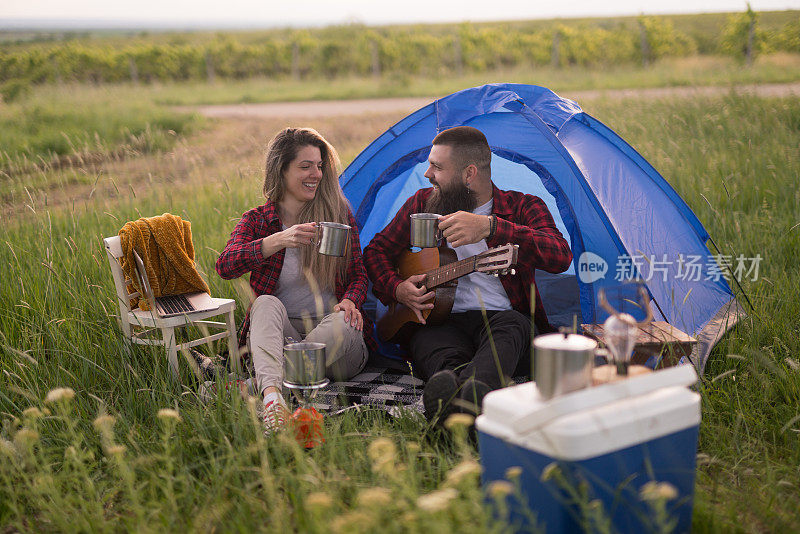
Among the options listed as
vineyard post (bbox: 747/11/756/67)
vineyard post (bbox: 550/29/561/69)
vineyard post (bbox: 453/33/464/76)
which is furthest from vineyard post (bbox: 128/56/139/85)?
vineyard post (bbox: 747/11/756/67)

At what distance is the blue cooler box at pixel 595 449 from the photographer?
1626 mm

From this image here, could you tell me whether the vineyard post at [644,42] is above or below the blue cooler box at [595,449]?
above

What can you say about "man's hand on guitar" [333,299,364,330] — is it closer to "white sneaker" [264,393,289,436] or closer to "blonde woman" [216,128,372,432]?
"blonde woman" [216,128,372,432]

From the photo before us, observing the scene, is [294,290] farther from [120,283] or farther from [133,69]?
[133,69]

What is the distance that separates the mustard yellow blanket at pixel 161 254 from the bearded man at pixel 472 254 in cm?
96

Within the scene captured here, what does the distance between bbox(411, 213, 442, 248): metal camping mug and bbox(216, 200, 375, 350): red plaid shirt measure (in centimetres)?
57

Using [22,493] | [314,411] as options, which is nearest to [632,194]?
[314,411]

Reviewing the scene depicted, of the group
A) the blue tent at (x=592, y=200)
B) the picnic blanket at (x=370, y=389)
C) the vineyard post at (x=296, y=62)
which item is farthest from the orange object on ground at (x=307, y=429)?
the vineyard post at (x=296, y=62)

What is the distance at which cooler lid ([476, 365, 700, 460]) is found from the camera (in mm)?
1619

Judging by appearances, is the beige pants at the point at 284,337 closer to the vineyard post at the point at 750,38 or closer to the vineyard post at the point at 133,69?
the vineyard post at the point at 750,38

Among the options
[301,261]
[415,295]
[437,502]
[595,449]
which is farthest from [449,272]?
[437,502]

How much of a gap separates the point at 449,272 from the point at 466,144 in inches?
26.0

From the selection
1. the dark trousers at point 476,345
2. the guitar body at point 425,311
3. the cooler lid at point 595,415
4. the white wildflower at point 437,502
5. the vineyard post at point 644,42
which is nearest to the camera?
the white wildflower at point 437,502

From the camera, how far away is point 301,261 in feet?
11.5
